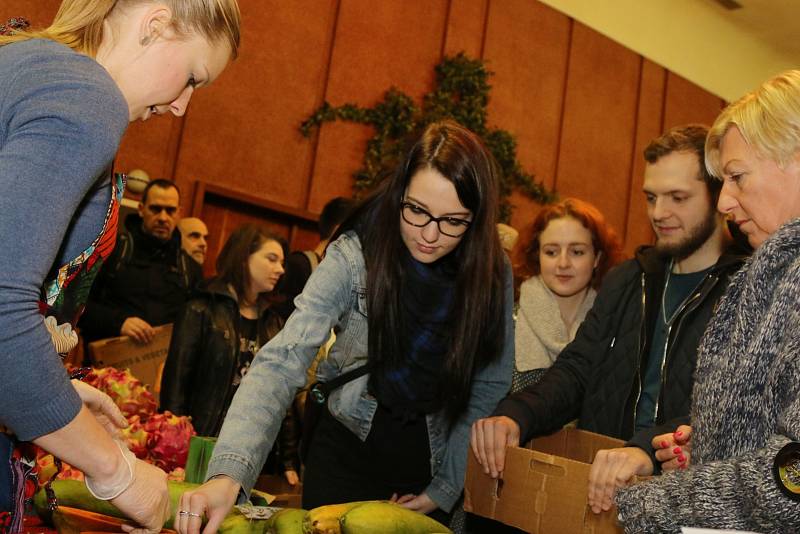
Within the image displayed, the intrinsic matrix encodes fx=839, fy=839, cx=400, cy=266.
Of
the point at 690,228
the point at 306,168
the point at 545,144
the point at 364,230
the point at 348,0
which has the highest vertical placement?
the point at 348,0

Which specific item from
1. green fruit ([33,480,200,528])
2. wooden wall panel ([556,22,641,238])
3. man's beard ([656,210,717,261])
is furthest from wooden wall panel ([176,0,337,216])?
green fruit ([33,480,200,528])

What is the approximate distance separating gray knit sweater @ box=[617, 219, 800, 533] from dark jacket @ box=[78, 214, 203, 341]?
321cm

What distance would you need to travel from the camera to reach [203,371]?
3508 millimetres

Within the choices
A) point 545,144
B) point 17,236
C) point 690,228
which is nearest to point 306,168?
point 545,144

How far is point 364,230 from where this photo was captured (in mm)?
1939

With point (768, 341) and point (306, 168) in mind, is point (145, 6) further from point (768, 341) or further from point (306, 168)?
point (306, 168)

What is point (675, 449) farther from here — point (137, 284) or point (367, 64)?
point (367, 64)

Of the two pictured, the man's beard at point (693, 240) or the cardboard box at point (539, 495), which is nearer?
the cardboard box at point (539, 495)

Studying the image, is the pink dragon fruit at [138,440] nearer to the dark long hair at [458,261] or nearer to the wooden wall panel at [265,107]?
the dark long hair at [458,261]

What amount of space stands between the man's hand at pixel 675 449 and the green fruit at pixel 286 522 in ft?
2.29

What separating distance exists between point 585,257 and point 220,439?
184 centimetres

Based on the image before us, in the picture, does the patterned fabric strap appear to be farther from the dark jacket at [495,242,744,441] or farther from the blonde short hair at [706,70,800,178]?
the dark jacket at [495,242,744,441]

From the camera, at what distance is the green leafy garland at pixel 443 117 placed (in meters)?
6.39

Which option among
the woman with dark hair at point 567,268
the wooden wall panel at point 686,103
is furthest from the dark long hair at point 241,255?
the wooden wall panel at point 686,103
